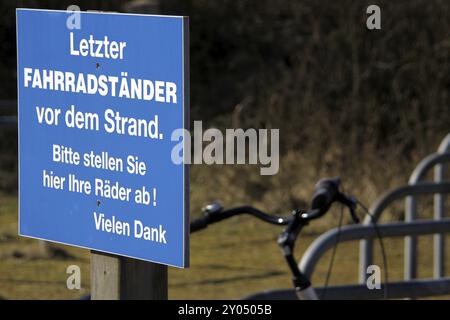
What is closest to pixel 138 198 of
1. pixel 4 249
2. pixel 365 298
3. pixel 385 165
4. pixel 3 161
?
pixel 365 298

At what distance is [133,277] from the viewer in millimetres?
2799

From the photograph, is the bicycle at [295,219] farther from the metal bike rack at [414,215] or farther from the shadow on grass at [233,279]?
the shadow on grass at [233,279]

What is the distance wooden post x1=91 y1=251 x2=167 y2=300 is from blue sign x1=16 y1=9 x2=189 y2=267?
8 centimetres

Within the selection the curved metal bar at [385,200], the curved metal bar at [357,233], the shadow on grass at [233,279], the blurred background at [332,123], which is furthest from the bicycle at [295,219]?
the blurred background at [332,123]

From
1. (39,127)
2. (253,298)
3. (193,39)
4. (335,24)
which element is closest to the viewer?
(39,127)

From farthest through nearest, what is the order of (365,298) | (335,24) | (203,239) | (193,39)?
(193,39), (335,24), (203,239), (365,298)

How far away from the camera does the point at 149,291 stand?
2801 mm

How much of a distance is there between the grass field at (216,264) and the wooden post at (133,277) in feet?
13.9

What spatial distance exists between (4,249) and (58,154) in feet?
19.3

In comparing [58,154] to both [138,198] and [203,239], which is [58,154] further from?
[203,239]

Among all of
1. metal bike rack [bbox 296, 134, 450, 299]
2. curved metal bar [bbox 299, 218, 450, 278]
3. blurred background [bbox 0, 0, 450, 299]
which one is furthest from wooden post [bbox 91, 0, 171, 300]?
blurred background [bbox 0, 0, 450, 299]

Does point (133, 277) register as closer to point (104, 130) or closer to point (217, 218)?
point (104, 130)

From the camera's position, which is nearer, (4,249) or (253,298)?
(253,298)

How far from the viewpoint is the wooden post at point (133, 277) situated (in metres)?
2.79
